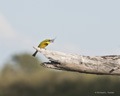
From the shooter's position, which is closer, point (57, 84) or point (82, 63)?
point (82, 63)

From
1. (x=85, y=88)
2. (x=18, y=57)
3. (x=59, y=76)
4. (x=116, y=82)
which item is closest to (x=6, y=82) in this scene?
(x=59, y=76)

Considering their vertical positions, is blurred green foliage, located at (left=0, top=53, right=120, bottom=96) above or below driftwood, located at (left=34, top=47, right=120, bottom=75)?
above

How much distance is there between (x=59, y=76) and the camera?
59.4 feet

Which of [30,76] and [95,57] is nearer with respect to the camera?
[95,57]

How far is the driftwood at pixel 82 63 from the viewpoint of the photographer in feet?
21.1

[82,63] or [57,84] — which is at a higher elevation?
[57,84]

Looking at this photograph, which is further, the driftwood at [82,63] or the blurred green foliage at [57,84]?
the blurred green foliage at [57,84]

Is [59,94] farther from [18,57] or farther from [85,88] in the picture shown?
[18,57]

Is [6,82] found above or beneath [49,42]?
above

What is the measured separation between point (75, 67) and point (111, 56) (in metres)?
0.55

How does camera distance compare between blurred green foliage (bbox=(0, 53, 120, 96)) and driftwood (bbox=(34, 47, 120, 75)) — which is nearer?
driftwood (bbox=(34, 47, 120, 75))

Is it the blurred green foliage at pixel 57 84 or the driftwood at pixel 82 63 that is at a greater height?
the blurred green foliage at pixel 57 84

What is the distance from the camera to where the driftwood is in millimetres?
6422

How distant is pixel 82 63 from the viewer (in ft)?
21.4
